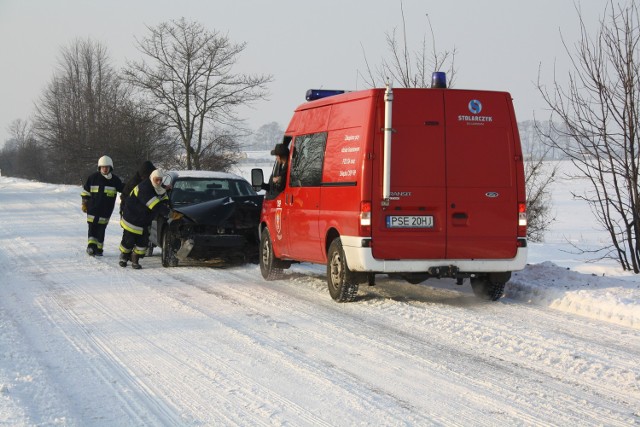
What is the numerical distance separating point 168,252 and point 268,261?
2132 millimetres

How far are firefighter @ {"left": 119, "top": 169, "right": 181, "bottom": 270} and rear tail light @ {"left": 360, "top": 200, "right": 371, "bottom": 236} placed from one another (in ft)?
16.2

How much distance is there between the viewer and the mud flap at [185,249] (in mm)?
11555

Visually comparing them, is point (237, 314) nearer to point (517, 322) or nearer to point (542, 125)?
point (517, 322)

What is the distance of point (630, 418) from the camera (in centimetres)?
448

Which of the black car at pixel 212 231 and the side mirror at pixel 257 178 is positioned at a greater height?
the side mirror at pixel 257 178

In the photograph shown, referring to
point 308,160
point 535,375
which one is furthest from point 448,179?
point 535,375

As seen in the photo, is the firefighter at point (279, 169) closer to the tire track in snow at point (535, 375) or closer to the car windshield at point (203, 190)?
the car windshield at point (203, 190)

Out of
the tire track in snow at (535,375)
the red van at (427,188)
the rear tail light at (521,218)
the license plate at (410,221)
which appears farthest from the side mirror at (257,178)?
the rear tail light at (521,218)

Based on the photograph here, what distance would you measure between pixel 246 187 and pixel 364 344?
25.0ft

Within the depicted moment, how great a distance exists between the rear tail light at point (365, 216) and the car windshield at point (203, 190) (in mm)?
5518

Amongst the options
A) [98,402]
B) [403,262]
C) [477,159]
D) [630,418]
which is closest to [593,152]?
[477,159]

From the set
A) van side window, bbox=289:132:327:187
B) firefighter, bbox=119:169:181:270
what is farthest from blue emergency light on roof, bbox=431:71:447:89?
firefighter, bbox=119:169:181:270

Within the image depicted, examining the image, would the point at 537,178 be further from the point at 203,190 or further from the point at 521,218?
the point at 521,218

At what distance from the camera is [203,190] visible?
13461 millimetres
